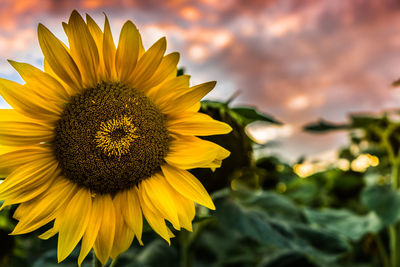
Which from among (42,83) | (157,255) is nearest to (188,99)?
(42,83)

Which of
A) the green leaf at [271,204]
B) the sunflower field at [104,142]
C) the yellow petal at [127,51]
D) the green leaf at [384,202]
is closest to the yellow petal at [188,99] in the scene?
the sunflower field at [104,142]

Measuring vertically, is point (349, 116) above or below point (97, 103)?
above

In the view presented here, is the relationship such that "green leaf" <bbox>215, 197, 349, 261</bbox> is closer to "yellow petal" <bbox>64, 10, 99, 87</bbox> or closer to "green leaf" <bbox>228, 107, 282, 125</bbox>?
"green leaf" <bbox>228, 107, 282, 125</bbox>

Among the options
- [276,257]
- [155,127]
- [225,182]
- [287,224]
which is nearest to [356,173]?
[276,257]

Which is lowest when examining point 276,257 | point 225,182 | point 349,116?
point 276,257

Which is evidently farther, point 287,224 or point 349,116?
point 349,116

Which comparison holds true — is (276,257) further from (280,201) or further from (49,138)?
(49,138)
